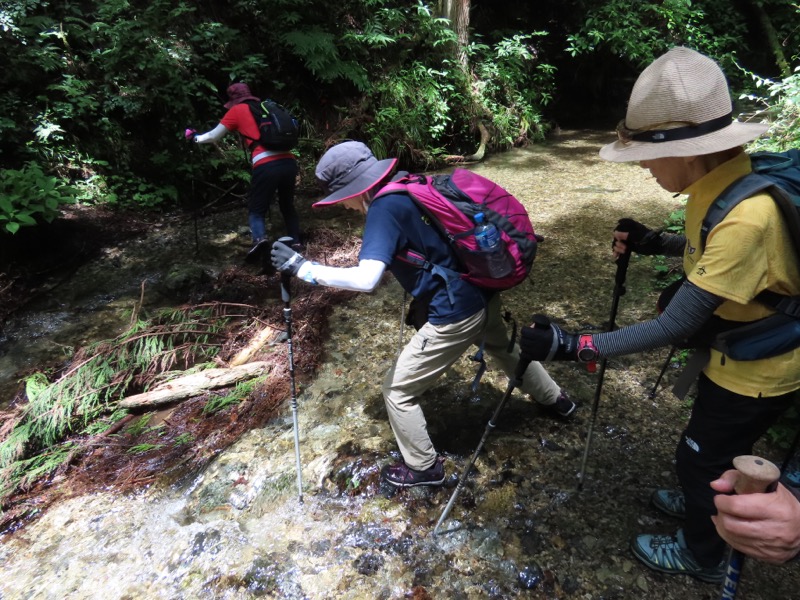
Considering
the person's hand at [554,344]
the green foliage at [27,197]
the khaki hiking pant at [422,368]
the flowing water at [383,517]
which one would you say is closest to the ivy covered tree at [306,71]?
the green foliage at [27,197]

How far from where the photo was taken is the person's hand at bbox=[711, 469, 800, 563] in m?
1.14

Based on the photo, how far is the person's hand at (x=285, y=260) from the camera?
8.10ft

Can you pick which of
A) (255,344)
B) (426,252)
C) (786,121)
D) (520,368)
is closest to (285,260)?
(426,252)

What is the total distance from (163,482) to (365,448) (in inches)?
58.9

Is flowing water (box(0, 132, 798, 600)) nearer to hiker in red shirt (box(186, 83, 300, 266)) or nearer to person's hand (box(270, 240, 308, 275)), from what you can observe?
person's hand (box(270, 240, 308, 275))

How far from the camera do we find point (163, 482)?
331cm

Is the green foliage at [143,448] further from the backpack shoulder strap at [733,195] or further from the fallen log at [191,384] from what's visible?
the backpack shoulder strap at [733,195]

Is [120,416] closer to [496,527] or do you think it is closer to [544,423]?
[496,527]

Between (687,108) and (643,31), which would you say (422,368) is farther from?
(643,31)

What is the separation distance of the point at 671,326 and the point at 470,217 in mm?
1109

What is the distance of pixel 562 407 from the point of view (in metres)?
3.41

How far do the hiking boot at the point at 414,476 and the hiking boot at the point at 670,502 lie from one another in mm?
1298

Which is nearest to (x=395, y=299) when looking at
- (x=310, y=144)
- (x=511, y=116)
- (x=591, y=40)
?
(x=310, y=144)

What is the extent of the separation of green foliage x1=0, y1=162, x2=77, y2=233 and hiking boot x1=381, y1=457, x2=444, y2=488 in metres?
5.57
